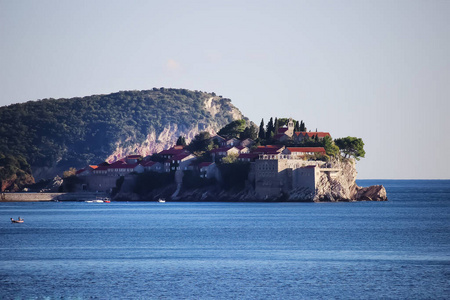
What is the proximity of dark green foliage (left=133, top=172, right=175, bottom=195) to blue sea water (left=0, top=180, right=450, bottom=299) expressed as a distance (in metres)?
52.4

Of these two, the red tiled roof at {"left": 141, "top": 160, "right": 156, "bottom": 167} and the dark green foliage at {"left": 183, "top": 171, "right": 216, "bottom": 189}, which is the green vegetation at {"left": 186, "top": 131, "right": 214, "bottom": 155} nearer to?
the red tiled roof at {"left": 141, "top": 160, "right": 156, "bottom": 167}

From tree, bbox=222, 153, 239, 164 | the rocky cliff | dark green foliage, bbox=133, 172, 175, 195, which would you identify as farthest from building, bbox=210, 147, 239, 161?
dark green foliage, bbox=133, 172, 175, 195

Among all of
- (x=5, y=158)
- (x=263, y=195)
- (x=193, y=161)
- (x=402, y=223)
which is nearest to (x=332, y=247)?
(x=402, y=223)

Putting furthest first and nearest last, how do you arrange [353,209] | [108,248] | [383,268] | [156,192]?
[156,192], [353,209], [108,248], [383,268]

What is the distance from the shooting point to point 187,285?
4019 cm

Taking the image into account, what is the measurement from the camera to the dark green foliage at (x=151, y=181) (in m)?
140

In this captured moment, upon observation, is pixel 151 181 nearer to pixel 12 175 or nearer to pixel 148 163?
pixel 148 163

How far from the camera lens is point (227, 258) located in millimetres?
50594

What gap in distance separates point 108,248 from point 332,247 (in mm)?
15284

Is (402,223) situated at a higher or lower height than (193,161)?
lower

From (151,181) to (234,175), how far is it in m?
18.6

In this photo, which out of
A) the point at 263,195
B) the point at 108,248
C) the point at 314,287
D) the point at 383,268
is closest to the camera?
the point at 314,287

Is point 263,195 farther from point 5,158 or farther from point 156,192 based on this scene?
point 5,158

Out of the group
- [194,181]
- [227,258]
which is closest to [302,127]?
[194,181]
